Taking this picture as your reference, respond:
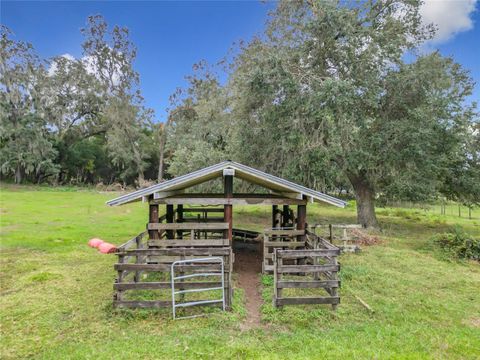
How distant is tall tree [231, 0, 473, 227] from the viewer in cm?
1476

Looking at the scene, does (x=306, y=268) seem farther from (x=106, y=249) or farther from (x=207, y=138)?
(x=207, y=138)

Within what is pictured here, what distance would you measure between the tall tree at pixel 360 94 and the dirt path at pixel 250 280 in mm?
5791

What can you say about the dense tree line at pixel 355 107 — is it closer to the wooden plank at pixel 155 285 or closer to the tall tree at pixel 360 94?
the tall tree at pixel 360 94

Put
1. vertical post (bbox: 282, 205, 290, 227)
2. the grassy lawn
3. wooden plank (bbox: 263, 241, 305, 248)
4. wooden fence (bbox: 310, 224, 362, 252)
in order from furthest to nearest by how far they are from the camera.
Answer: wooden fence (bbox: 310, 224, 362, 252) < vertical post (bbox: 282, 205, 290, 227) < wooden plank (bbox: 263, 241, 305, 248) < the grassy lawn

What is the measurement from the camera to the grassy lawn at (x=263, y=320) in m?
5.09

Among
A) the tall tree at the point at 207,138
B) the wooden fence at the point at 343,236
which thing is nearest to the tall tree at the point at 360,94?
the wooden fence at the point at 343,236

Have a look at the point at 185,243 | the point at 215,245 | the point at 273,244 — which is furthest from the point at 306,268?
the point at 185,243

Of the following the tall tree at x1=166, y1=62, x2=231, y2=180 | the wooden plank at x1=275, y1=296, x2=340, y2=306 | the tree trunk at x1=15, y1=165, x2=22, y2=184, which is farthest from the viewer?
the tree trunk at x1=15, y1=165, x2=22, y2=184

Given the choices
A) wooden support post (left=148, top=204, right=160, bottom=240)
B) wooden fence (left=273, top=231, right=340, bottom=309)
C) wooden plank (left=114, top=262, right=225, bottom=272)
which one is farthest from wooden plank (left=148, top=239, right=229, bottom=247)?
wooden fence (left=273, top=231, right=340, bottom=309)

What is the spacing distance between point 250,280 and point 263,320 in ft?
9.07

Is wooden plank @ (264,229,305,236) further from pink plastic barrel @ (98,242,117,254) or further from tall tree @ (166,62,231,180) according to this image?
tall tree @ (166,62,231,180)

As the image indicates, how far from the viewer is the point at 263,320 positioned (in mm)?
6266

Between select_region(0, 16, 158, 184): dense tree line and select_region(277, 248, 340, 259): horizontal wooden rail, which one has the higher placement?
select_region(0, 16, 158, 184): dense tree line

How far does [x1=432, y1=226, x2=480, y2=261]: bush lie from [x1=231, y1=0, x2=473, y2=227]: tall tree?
304cm
